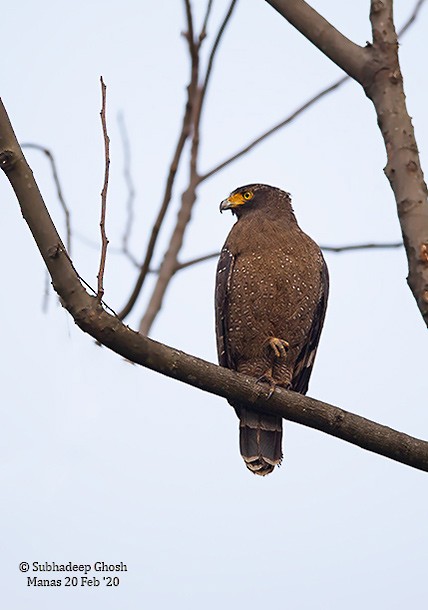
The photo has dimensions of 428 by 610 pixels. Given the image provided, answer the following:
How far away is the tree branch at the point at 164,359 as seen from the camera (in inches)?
113

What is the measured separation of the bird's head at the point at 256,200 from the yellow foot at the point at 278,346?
0.98 metres

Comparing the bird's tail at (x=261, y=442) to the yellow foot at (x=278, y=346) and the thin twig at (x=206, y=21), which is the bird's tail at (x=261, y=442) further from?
the thin twig at (x=206, y=21)

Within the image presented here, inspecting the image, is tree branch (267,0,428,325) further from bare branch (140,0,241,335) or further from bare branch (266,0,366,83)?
bare branch (140,0,241,335)

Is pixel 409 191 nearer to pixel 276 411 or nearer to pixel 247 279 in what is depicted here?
pixel 276 411

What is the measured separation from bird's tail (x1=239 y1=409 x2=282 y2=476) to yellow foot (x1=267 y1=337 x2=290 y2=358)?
0.38 meters

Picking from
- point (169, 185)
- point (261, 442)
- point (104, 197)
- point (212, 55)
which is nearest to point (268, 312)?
point (261, 442)

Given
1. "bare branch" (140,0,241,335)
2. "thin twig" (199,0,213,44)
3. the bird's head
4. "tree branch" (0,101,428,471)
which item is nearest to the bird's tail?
"bare branch" (140,0,241,335)

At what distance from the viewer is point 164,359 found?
321 centimetres

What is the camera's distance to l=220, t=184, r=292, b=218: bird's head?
5.96 metres

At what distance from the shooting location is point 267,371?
17.5 ft

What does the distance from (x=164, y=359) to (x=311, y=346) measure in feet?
8.24

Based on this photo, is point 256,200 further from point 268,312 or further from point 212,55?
point 212,55

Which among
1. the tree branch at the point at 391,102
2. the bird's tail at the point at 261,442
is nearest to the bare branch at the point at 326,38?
the tree branch at the point at 391,102

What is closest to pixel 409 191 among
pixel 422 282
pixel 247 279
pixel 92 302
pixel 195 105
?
pixel 422 282
